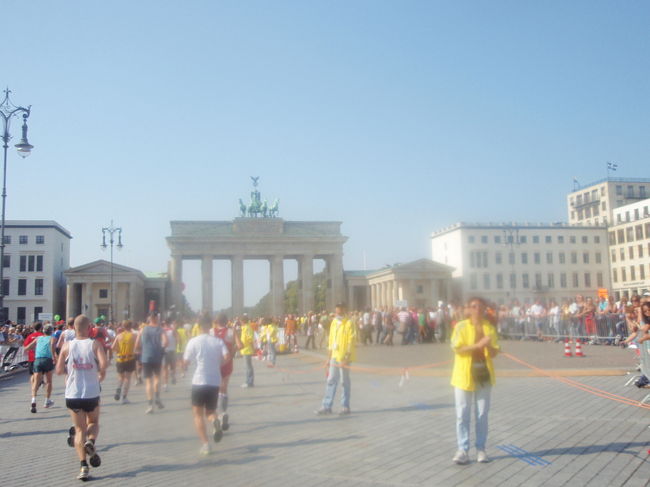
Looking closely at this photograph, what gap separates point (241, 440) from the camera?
917cm

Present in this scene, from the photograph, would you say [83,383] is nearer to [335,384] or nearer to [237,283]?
[335,384]

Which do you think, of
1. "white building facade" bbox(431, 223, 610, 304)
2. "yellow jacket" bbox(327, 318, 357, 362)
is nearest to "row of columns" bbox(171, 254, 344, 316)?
"white building facade" bbox(431, 223, 610, 304)

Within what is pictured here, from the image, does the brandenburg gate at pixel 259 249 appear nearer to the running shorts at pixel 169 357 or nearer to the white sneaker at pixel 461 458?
the running shorts at pixel 169 357

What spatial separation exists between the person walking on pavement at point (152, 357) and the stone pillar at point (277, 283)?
239ft

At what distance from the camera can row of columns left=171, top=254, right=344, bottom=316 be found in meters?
85.6

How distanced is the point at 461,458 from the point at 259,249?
81.2 m

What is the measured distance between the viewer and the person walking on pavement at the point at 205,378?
8430 millimetres

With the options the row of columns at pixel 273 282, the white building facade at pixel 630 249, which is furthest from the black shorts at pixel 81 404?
the white building facade at pixel 630 249

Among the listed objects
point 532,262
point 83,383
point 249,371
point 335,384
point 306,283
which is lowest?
point 249,371

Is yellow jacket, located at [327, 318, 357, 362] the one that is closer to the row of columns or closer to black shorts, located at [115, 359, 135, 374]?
black shorts, located at [115, 359, 135, 374]

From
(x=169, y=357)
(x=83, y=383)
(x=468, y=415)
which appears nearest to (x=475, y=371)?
(x=468, y=415)

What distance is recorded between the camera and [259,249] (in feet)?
288

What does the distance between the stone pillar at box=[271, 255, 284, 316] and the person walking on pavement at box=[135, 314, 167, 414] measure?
239 ft

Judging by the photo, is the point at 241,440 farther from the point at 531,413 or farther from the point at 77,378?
the point at 531,413
